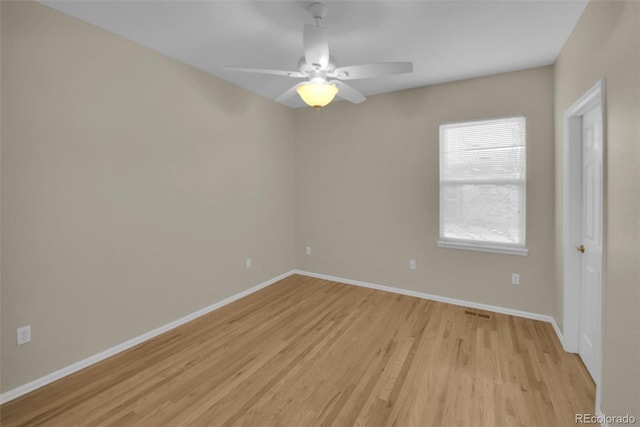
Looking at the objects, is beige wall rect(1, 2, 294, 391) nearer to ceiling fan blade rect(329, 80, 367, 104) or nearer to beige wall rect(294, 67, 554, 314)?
beige wall rect(294, 67, 554, 314)

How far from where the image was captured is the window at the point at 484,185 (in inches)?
125

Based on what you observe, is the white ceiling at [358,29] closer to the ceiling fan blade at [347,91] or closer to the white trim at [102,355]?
the ceiling fan blade at [347,91]

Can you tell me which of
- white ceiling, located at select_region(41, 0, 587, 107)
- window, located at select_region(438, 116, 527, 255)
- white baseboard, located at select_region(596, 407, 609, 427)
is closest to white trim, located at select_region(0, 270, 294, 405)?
white ceiling, located at select_region(41, 0, 587, 107)

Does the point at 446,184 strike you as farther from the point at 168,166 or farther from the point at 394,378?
the point at 168,166

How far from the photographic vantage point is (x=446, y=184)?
358 centimetres

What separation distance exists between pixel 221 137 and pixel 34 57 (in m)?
1.66

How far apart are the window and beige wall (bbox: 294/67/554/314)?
3.8 inches

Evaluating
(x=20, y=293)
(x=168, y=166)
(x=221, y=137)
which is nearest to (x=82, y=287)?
(x=20, y=293)

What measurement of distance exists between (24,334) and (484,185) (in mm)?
4325

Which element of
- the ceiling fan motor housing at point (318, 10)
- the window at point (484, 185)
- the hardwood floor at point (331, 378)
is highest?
the ceiling fan motor housing at point (318, 10)

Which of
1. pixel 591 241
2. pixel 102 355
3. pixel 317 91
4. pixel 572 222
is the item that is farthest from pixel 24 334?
pixel 572 222

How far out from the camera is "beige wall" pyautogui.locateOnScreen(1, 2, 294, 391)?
195cm

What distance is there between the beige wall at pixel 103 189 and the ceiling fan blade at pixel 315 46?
169cm

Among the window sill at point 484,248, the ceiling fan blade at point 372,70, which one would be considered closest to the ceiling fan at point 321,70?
the ceiling fan blade at point 372,70
